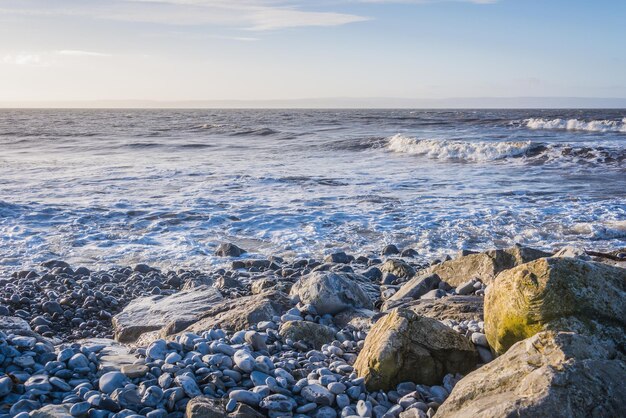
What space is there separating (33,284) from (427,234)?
5656 millimetres

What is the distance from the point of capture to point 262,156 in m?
23.0

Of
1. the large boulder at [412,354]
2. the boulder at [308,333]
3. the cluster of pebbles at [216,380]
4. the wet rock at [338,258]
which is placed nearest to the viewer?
the cluster of pebbles at [216,380]

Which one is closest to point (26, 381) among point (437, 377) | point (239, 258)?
point (437, 377)

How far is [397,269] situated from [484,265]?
1288 mm

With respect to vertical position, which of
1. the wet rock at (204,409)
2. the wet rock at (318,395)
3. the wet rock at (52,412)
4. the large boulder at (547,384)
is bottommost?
the wet rock at (318,395)

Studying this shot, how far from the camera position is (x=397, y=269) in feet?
22.1

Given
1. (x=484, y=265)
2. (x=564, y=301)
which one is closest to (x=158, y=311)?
(x=484, y=265)

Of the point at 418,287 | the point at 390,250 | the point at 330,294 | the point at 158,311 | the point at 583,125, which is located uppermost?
the point at 583,125

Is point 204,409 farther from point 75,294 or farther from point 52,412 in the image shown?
point 75,294

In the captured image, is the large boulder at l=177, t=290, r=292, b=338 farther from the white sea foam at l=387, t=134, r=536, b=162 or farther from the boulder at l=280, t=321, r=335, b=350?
the white sea foam at l=387, t=134, r=536, b=162

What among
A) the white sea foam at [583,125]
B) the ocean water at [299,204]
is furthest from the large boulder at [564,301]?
the white sea foam at [583,125]

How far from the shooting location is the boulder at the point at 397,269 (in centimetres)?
665

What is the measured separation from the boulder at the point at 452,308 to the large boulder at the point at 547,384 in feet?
4.46

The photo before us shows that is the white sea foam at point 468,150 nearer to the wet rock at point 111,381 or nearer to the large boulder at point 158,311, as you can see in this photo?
the large boulder at point 158,311
